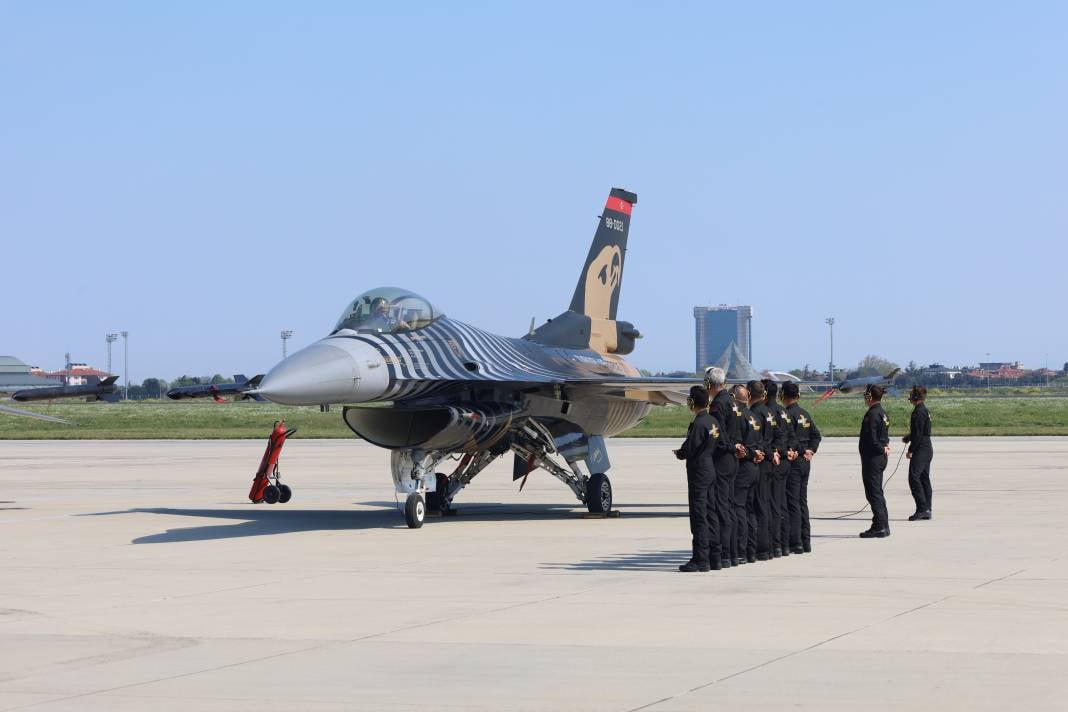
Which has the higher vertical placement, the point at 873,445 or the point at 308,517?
the point at 873,445

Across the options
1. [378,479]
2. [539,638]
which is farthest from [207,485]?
[539,638]

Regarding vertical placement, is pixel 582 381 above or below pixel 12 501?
above

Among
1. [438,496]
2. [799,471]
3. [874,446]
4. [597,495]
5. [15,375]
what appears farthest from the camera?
[15,375]

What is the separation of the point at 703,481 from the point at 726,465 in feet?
1.53

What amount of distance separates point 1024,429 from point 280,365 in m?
45.6

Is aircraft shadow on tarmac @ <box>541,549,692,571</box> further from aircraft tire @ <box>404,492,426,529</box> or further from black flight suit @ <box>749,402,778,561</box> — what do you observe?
aircraft tire @ <box>404,492,426,529</box>

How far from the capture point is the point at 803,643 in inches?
348

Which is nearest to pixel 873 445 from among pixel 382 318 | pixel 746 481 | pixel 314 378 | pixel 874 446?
pixel 874 446

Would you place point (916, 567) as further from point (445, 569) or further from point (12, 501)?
point (12, 501)

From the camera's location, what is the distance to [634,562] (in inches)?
547

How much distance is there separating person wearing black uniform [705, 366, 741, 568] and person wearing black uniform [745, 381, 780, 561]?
0.42 meters

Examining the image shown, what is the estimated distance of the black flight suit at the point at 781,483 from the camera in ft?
48.2

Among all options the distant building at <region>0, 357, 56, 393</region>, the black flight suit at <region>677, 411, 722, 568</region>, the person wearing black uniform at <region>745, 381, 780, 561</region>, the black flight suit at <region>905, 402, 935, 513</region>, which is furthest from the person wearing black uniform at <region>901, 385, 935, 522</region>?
the distant building at <region>0, 357, 56, 393</region>

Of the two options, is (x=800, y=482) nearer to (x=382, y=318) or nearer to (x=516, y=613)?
(x=382, y=318)
